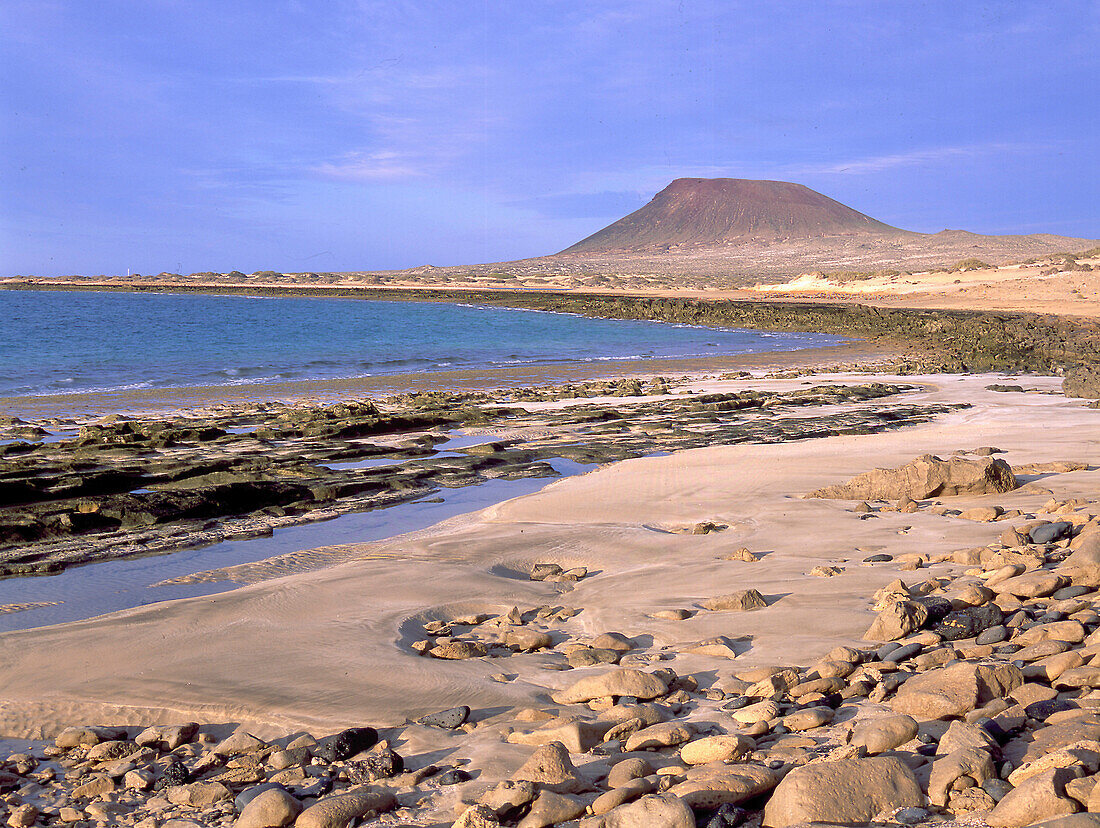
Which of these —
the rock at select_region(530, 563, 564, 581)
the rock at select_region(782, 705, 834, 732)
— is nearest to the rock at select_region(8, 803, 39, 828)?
the rock at select_region(782, 705, 834, 732)

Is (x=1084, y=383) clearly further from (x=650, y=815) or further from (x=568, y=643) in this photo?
(x=650, y=815)

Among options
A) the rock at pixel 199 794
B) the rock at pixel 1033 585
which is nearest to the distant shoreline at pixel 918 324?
the rock at pixel 1033 585

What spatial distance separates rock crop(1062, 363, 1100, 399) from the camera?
14.1 metres

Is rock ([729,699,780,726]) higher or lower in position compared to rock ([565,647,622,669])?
higher

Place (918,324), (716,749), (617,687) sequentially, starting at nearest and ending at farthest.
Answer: (716,749), (617,687), (918,324)

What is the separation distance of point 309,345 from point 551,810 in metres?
33.6

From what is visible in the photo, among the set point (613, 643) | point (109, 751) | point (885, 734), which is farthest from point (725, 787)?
point (109, 751)

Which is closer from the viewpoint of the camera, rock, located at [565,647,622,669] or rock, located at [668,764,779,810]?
rock, located at [668,764,779,810]

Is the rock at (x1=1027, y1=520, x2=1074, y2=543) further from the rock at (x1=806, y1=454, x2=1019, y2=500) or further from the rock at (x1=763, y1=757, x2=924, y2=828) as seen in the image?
the rock at (x1=763, y1=757, x2=924, y2=828)

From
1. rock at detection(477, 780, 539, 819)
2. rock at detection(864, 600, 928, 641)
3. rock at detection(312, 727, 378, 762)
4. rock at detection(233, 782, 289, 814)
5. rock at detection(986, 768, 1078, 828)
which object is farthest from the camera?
rock at detection(864, 600, 928, 641)

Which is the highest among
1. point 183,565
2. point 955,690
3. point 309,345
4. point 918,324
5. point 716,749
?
point 918,324

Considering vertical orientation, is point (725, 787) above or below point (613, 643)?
above

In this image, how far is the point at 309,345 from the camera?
3481 cm

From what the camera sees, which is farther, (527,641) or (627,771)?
(527,641)
